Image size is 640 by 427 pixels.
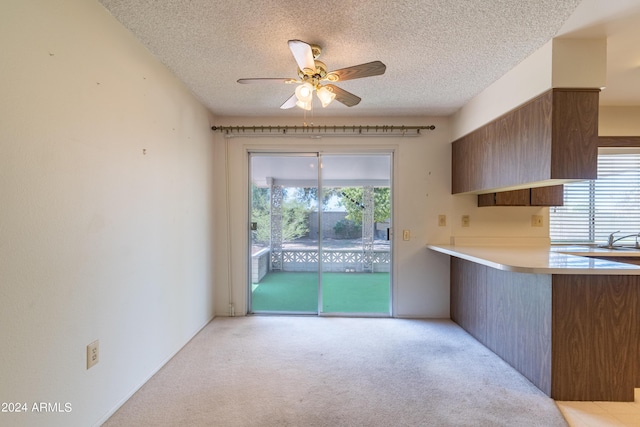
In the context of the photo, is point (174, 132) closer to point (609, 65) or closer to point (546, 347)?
point (546, 347)

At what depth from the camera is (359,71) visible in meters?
1.68

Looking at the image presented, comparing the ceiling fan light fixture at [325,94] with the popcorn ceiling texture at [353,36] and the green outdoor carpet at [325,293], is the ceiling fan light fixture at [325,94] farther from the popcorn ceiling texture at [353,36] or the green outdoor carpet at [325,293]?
the green outdoor carpet at [325,293]

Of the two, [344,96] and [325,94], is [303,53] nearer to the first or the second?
[325,94]

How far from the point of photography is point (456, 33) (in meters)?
1.76

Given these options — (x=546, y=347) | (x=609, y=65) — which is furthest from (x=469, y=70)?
(x=546, y=347)

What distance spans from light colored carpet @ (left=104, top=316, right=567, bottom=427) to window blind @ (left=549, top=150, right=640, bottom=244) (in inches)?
77.8

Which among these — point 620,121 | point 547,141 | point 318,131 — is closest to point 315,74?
point 318,131

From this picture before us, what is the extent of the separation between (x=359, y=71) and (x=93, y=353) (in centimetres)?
223

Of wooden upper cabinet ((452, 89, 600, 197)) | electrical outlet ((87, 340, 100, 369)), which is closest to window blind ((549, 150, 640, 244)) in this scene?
wooden upper cabinet ((452, 89, 600, 197))

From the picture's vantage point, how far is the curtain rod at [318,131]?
3195 millimetres

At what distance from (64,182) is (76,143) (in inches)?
8.5

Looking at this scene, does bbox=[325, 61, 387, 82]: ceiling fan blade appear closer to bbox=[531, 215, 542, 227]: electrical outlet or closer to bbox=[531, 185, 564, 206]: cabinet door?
bbox=[531, 185, 564, 206]: cabinet door

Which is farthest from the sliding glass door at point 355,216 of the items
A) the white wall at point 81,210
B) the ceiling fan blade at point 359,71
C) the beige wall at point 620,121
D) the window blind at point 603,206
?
the beige wall at point 620,121

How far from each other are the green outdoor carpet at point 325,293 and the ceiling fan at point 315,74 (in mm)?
2191
